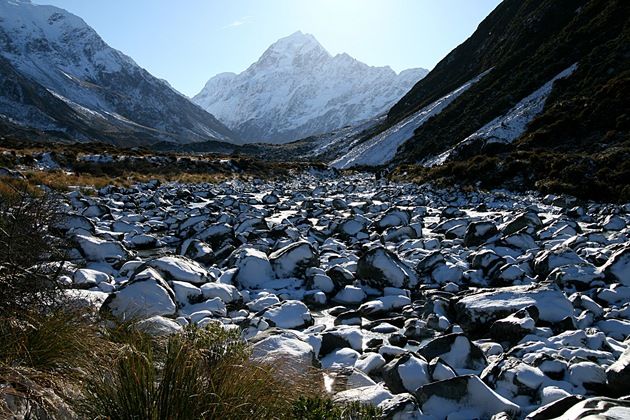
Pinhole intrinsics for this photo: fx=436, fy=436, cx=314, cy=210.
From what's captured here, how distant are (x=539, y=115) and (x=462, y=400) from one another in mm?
36681

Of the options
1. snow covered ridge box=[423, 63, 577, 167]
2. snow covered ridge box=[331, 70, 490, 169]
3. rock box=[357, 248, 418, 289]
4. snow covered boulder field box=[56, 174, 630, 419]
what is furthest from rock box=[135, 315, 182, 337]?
snow covered ridge box=[331, 70, 490, 169]

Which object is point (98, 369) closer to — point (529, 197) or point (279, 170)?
point (529, 197)

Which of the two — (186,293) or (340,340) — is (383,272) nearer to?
(340,340)

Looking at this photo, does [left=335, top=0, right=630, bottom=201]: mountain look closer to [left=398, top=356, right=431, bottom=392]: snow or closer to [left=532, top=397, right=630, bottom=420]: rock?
[left=398, top=356, right=431, bottom=392]: snow

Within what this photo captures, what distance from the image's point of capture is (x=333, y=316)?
7.82 meters

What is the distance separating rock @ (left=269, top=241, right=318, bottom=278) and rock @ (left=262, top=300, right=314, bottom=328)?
2.28 m

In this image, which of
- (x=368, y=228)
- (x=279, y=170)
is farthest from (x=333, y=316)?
(x=279, y=170)

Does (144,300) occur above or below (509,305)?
above

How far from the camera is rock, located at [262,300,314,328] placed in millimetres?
6930

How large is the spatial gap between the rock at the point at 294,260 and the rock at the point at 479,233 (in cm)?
494

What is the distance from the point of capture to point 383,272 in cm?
917

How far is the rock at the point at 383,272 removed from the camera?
913 cm

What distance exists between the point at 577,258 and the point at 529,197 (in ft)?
41.4

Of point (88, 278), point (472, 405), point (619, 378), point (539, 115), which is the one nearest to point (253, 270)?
point (88, 278)
